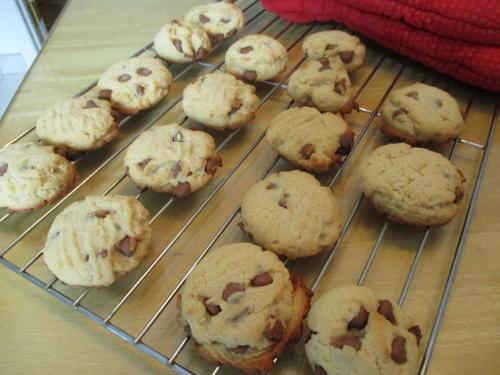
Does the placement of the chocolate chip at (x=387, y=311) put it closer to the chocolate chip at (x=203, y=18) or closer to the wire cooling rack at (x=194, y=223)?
the wire cooling rack at (x=194, y=223)

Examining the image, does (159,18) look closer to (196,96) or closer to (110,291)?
(196,96)

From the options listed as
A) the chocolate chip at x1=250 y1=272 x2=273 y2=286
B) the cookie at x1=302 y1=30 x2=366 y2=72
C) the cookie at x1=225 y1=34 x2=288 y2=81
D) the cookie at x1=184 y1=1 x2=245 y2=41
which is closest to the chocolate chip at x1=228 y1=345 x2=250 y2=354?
the chocolate chip at x1=250 y1=272 x2=273 y2=286


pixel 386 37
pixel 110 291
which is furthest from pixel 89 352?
pixel 386 37

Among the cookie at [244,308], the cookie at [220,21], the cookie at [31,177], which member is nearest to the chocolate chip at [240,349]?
the cookie at [244,308]

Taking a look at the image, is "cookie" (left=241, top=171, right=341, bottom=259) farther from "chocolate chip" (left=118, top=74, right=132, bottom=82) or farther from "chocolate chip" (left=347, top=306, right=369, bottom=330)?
"chocolate chip" (left=118, top=74, right=132, bottom=82)

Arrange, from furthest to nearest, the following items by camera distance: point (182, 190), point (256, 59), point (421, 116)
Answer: point (256, 59) → point (421, 116) → point (182, 190)

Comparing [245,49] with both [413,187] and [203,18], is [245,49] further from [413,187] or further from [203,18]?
[413,187]

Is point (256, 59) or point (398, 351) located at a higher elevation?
point (256, 59)

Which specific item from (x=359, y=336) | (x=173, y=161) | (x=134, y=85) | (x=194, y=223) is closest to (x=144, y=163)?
(x=173, y=161)
